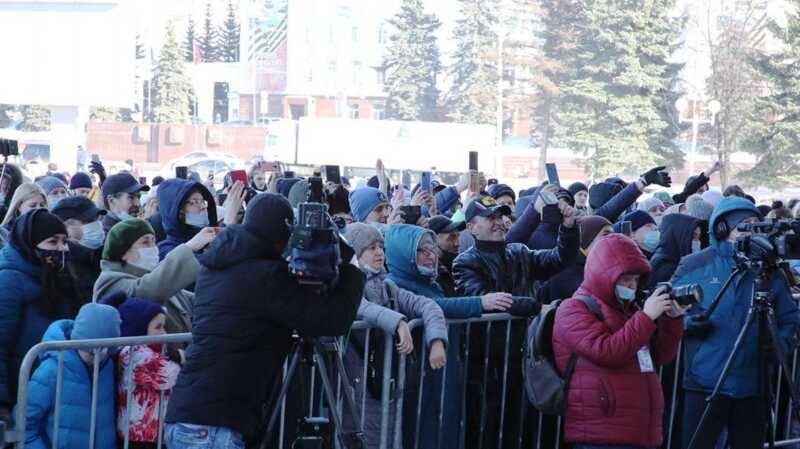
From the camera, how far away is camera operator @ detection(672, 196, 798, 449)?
24.5 ft

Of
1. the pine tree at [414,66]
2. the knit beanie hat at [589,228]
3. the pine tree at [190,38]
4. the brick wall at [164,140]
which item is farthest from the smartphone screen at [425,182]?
the pine tree at [190,38]

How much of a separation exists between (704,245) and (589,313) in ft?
12.5

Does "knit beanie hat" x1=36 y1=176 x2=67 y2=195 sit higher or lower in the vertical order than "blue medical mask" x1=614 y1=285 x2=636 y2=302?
lower

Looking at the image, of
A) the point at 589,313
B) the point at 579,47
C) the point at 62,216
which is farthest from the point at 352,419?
the point at 579,47

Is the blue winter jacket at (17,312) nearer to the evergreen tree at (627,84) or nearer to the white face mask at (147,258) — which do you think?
the white face mask at (147,258)

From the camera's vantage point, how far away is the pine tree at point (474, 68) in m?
71.8

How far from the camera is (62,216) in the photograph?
27.9 ft

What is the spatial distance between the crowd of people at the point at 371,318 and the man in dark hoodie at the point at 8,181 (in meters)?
2.28

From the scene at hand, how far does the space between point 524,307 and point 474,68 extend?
71610 millimetres

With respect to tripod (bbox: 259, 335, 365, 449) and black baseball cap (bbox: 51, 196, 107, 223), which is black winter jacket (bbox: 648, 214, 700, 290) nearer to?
tripod (bbox: 259, 335, 365, 449)

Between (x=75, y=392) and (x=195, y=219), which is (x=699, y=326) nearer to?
(x=195, y=219)

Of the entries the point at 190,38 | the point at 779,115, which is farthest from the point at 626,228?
the point at 190,38

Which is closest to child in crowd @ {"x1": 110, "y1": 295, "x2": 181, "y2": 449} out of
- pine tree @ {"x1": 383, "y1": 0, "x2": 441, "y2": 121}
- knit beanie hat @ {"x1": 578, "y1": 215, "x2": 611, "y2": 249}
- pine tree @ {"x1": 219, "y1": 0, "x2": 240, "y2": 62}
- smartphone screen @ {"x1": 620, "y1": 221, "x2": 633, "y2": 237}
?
knit beanie hat @ {"x1": 578, "y1": 215, "x2": 611, "y2": 249}

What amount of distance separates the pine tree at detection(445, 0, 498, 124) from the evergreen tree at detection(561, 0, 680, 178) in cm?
1136
